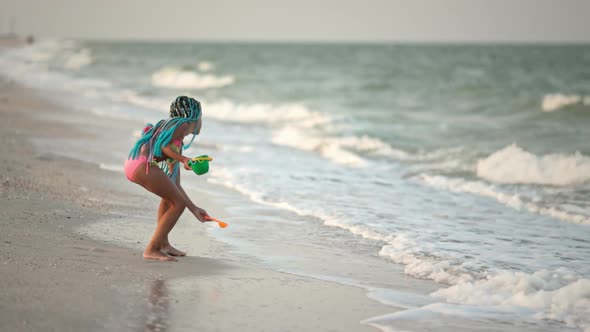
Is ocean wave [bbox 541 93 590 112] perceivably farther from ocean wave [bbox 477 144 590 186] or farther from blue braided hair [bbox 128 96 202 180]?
blue braided hair [bbox 128 96 202 180]

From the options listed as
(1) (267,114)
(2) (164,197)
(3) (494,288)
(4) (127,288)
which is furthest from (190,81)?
(4) (127,288)

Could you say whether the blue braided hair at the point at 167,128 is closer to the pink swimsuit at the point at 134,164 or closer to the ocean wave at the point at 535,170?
the pink swimsuit at the point at 134,164

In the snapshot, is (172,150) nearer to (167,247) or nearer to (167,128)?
(167,128)

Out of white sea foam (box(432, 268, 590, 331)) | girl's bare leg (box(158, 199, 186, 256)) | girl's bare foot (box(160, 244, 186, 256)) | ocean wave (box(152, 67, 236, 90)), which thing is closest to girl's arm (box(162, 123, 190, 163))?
girl's bare leg (box(158, 199, 186, 256))

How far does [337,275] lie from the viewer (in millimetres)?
5707

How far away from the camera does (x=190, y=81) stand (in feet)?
132

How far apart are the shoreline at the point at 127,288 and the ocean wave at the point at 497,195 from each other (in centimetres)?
442

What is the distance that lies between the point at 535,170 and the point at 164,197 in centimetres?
784

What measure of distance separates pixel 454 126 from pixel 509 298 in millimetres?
15491

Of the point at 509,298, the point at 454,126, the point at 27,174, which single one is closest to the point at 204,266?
the point at 509,298

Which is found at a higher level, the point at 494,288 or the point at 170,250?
the point at 494,288

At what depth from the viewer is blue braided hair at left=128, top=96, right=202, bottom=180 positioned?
5.60m

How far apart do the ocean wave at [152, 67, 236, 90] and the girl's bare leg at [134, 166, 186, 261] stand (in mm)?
30931

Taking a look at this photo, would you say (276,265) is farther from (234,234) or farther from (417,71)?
(417,71)
